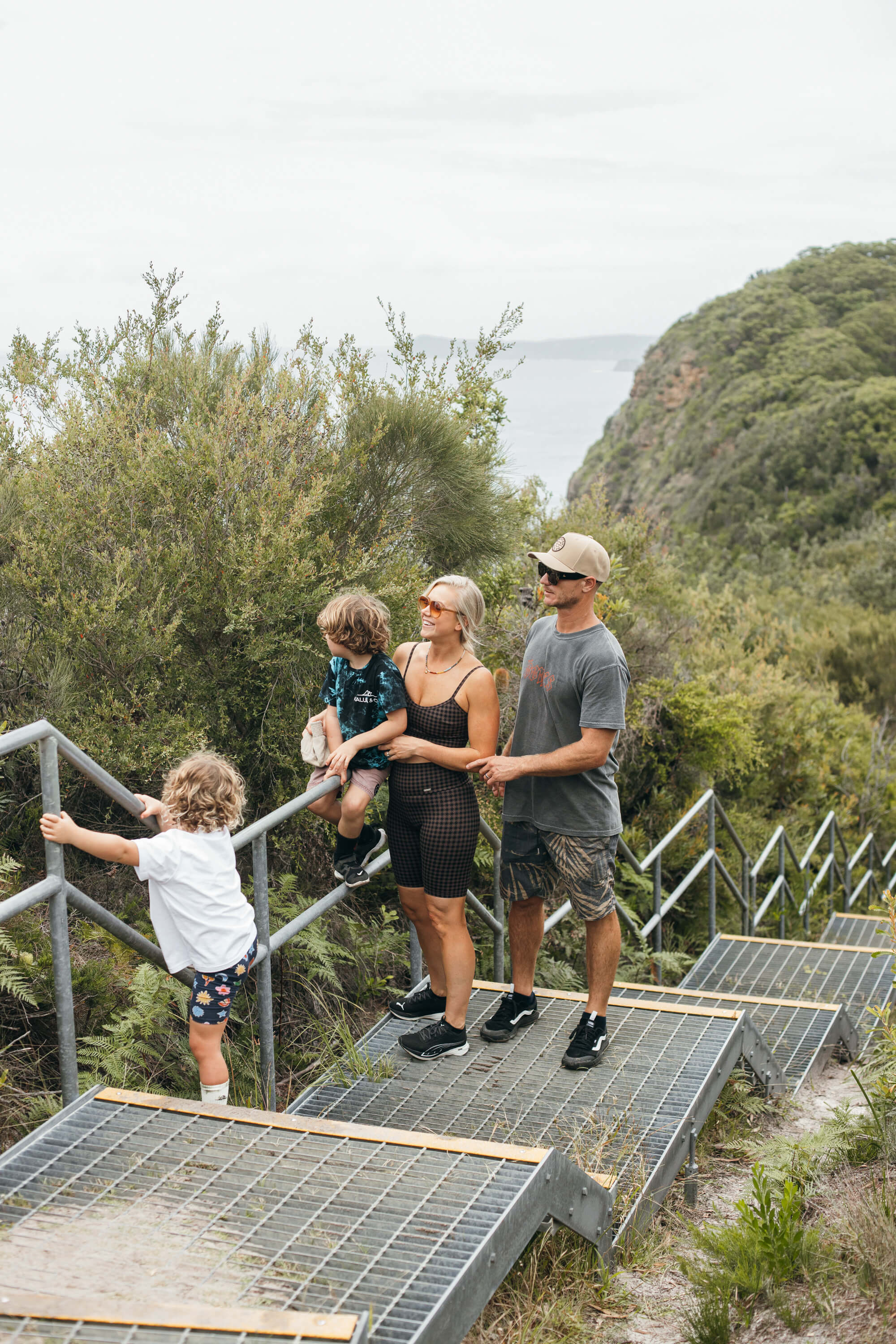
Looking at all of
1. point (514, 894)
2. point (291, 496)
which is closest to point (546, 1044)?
point (514, 894)

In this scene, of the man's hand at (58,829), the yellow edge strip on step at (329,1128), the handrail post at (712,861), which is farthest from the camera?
the handrail post at (712,861)

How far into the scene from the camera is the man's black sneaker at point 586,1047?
4.04 m

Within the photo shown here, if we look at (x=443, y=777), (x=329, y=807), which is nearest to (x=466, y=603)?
(x=443, y=777)

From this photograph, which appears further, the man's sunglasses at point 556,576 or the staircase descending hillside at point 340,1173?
the man's sunglasses at point 556,576

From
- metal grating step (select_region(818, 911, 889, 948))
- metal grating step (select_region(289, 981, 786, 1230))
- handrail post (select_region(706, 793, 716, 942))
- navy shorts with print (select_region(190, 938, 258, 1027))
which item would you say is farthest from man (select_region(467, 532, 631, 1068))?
metal grating step (select_region(818, 911, 889, 948))

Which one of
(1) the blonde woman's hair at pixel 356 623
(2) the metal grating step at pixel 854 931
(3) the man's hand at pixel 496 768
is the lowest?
(2) the metal grating step at pixel 854 931

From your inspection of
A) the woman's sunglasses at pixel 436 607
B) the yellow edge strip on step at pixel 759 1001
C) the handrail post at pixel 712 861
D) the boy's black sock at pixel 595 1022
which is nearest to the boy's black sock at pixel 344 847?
the woman's sunglasses at pixel 436 607

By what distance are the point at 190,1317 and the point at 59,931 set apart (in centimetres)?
113

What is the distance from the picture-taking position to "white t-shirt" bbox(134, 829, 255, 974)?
3129mm

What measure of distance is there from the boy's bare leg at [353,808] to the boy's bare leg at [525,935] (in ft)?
2.40

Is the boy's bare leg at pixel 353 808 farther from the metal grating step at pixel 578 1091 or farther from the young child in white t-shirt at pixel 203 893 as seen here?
the metal grating step at pixel 578 1091

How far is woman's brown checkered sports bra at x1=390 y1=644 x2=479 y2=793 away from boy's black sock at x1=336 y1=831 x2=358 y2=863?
0.28 metres

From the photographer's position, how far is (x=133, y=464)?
17.4ft

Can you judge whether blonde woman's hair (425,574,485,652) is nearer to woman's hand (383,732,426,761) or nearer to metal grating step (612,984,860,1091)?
woman's hand (383,732,426,761)
